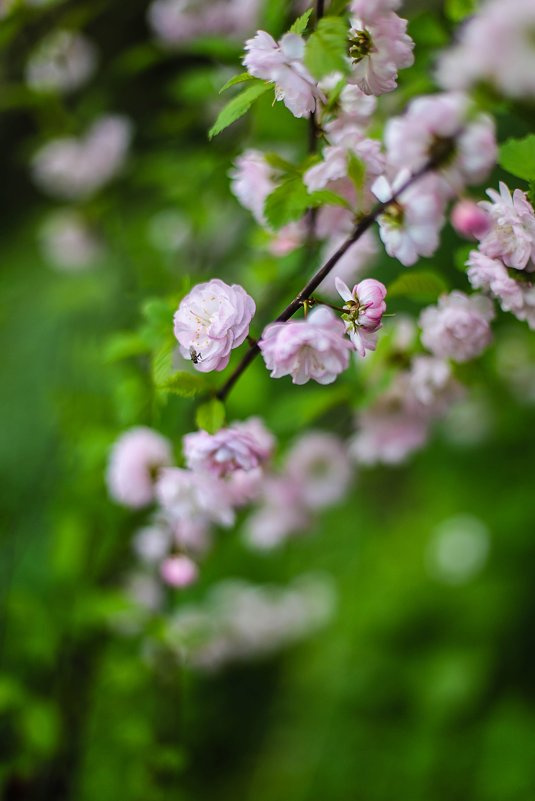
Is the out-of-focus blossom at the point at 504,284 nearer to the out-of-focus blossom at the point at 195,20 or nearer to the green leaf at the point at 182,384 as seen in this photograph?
the green leaf at the point at 182,384

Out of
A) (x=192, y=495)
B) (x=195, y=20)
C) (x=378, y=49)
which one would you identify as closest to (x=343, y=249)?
(x=378, y=49)

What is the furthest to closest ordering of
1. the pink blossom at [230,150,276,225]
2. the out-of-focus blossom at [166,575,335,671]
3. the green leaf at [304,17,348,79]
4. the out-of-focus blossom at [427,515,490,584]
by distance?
the out-of-focus blossom at [427,515,490,584] < the out-of-focus blossom at [166,575,335,671] < the pink blossom at [230,150,276,225] < the green leaf at [304,17,348,79]

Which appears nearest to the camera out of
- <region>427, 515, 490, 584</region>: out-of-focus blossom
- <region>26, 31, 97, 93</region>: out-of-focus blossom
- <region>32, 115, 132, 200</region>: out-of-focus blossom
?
<region>26, 31, 97, 93</region>: out-of-focus blossom

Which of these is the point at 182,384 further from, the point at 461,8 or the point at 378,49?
the point at 461,8

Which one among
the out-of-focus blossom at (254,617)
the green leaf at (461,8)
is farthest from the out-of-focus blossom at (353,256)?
the out-of-focus blossom at (254,617)

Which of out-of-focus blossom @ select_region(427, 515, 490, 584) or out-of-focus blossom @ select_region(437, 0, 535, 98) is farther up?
out-of-focus blossom @ select_region(437, 0, 535, 98)

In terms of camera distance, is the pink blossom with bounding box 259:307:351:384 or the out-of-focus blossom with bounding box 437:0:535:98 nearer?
the pink blossom with bounding box 259:307:351:384

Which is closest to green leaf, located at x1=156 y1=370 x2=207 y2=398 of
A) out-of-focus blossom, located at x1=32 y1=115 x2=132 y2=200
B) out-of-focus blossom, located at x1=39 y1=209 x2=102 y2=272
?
out-of-focus blossom, located at x1=32 y1=115 x2=132 y2=200

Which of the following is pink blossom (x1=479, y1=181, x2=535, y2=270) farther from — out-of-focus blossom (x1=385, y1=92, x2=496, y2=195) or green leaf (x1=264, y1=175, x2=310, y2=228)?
green leaf (x1=264, y1=175, x2=310, y2=228)
